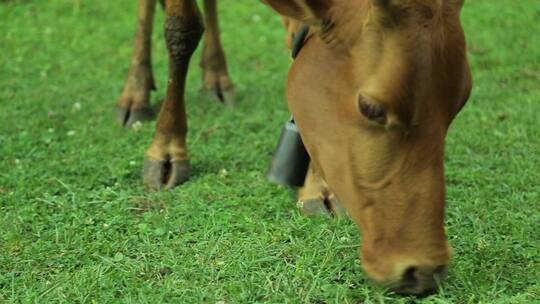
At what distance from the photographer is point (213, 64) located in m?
6.48

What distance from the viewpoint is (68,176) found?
15.7 ft

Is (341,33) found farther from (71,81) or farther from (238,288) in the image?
(71,81)

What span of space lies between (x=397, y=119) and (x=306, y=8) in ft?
1.99

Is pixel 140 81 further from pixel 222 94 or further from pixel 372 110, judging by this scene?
pixel 372 110

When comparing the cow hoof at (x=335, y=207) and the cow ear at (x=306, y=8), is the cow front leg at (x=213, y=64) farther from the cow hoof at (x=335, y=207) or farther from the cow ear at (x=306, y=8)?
the cow ear at (x=306, y=8)

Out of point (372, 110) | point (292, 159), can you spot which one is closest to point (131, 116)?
point (292, 159)

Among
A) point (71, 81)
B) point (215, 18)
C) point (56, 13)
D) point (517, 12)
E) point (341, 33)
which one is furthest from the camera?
point (56, 13)

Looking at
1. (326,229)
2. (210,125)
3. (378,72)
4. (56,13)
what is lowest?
(56,13)

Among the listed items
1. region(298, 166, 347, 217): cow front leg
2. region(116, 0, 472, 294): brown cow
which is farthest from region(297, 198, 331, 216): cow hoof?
region(116, 0, 472, 294): brown cow

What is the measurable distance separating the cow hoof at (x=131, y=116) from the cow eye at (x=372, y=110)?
9.74ft

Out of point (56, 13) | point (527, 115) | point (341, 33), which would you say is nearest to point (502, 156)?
point (527, 115)

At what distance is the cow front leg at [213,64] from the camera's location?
6.41 m

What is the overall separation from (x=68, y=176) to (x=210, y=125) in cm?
125

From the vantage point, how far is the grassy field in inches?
135
